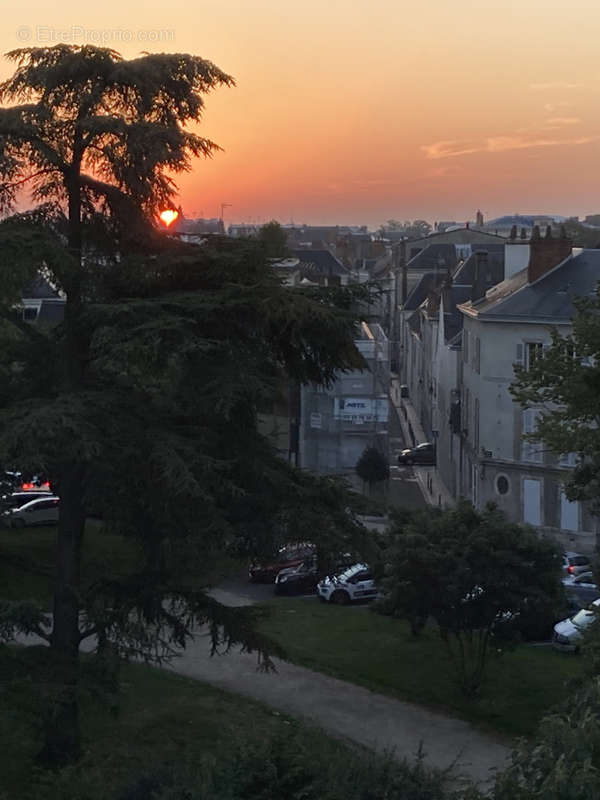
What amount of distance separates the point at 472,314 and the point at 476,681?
22.0 m

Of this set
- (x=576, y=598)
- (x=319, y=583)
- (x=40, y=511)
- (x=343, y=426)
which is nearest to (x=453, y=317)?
(x=343, y=426)

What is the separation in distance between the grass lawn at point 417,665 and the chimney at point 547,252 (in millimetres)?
16779

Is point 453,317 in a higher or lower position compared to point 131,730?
higher

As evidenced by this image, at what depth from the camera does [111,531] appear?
54.5ft

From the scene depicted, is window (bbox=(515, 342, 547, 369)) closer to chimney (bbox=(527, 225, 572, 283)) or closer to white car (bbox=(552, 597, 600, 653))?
chimney (bbox=(527, 225, 572, 283))

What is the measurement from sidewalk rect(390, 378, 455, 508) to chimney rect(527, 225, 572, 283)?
962 centimetres

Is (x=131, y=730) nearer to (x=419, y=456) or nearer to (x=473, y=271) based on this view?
(x=419, y=456)

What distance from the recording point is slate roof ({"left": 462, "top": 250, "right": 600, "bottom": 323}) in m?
38.1

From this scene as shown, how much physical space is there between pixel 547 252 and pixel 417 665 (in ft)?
65.0

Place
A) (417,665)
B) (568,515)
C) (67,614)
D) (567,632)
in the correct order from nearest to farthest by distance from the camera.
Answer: (67,614), (417,665), (567,632), (568,515)

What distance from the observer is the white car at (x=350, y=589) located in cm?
3086

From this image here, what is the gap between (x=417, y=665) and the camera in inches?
979

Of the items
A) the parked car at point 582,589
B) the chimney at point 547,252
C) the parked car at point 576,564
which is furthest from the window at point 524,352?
the parked car at point 582,589

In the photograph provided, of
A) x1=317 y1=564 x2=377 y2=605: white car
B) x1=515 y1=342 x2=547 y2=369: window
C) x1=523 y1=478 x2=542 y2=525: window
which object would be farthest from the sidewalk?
x1=515 y1=342 x2=547 y2=369: window
